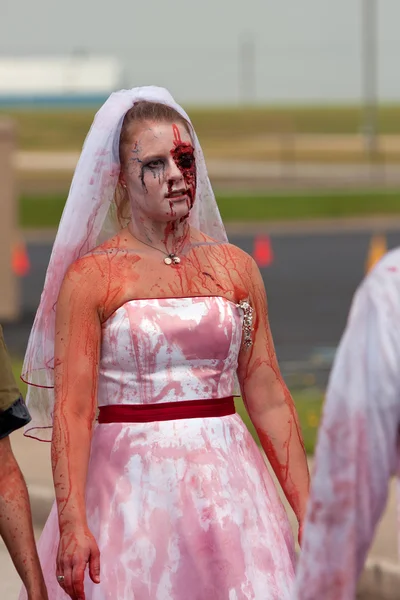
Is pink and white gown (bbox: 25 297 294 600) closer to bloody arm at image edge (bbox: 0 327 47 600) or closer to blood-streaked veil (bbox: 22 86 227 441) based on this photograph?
bloody arm at image edge (bbox: 0 327 47 600)

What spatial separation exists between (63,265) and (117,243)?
0.19 meters

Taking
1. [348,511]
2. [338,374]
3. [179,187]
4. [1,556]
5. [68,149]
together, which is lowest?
[1,556]

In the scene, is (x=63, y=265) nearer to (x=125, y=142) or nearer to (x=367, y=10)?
(x=125, y=142)

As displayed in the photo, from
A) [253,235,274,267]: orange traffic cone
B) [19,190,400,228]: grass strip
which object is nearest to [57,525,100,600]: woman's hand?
[253,235,274,267]: orange traffic cone

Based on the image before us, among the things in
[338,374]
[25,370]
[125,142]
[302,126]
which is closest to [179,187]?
[125,142]

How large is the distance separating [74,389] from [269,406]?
23.2 inches

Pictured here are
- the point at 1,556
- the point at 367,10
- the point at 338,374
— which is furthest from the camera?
the point at 367,10

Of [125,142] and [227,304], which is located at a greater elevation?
[125,142]

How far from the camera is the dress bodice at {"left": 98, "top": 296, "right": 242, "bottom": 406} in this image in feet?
14.2

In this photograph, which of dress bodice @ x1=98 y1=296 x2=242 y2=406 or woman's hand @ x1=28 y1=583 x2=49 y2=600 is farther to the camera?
dress bodice @ x1=98 y1=296 x2=242 y2=406

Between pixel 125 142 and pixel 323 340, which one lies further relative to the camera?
pixel 323 340

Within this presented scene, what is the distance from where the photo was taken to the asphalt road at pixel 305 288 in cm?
1719

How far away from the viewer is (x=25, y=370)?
479cm

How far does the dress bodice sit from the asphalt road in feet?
35.4
